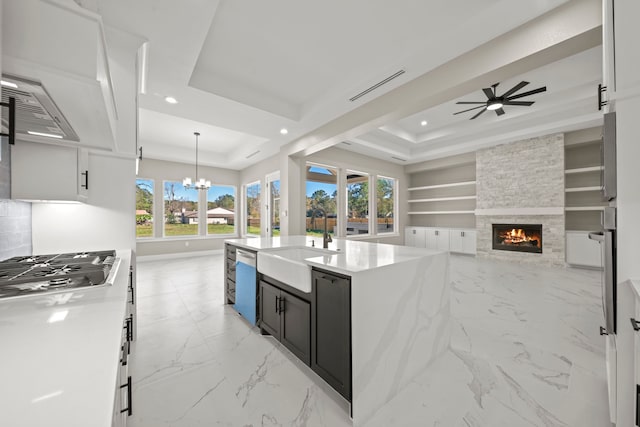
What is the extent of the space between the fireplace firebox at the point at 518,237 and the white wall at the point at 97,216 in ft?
24.9

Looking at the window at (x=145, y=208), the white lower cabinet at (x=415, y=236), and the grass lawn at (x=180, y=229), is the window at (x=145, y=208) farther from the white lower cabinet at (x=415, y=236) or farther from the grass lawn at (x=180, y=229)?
the white lower cabinet at (x=415, y=236)

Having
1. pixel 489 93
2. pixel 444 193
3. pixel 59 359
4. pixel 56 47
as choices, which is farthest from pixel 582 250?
pixel 56 47

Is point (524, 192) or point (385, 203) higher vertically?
point (524, 192)

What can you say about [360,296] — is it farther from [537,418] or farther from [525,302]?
[525,302]

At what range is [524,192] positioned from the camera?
233 inches

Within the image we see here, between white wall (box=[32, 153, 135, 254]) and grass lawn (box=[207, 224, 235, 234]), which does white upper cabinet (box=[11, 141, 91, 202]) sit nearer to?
white wall (box=[32, 153, 135, 254])

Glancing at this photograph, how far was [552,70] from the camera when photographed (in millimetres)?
3594

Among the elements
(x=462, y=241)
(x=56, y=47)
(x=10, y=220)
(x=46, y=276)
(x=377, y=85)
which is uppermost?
(x=377, y=85)

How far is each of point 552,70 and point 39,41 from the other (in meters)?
5.37

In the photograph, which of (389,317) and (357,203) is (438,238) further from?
(389,317)

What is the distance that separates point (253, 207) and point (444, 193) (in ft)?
20.7

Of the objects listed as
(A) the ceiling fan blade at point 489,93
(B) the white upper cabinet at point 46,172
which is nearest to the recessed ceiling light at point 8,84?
(B) the white upper cabinet at point 46,172

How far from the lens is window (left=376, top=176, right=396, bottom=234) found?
791cm

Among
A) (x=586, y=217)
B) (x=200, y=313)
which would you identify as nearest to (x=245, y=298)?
(x=200, y=313)
